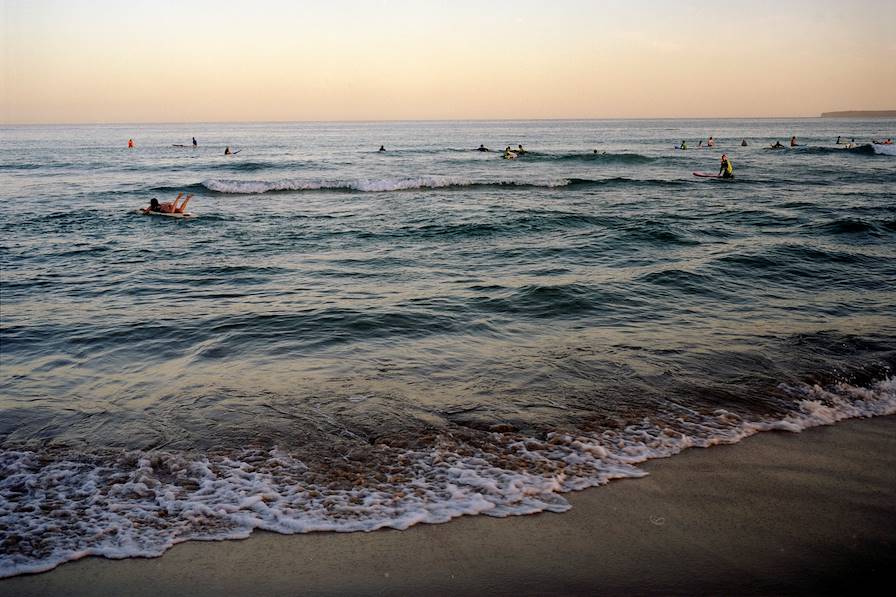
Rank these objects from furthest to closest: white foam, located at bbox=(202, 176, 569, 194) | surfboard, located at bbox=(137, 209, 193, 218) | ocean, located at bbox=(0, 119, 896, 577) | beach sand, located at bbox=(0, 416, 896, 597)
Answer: white foam, located at bbox=(202, 176, 569, 194) → surfboard, located at bbox=(137, 209, 193, 218) → ocean, located at bbox=(0, 119, 896, 577) → beach sand, located at bbox=(0, 416, 896, 597)

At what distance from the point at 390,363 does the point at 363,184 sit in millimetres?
24226

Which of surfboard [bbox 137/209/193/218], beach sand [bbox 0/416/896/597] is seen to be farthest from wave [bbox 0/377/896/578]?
surfboard [bbox 137/209/193/218]

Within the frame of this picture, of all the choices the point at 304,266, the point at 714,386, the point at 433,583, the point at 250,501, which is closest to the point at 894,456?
the point at 714,386

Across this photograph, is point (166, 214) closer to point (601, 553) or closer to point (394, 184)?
point (394, 184)

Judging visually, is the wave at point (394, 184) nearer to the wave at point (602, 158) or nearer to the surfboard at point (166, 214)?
the surfboard at point (166, 214)

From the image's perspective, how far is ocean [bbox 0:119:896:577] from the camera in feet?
15.4

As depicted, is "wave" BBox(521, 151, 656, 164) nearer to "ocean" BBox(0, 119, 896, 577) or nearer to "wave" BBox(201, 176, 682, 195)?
"wave" BBox(201, 176, 682, 195)

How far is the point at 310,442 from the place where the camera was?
214 inches

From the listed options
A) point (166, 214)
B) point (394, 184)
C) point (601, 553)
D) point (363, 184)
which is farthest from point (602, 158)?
point (601, 553)

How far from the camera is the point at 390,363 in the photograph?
7.50 meters

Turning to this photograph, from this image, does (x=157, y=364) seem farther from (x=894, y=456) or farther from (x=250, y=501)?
(x=894, y=456)

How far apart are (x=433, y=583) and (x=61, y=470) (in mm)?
3417

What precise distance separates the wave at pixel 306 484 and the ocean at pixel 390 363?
0.02m

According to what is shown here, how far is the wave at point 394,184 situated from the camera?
30.2m
